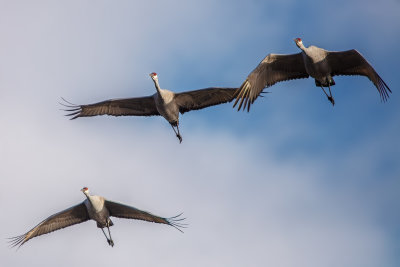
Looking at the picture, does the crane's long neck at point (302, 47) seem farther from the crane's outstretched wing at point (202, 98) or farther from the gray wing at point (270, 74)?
the crane's outstretched wing at point (202, 98)

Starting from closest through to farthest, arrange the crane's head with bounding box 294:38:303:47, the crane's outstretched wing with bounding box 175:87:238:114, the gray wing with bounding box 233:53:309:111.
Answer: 1. the gray wing with bounding box 233:53:309:111
2. the crane's head with bounding box 294:38:303:47
3. the crane's outstretched wing with bounding box 175:87:238:114

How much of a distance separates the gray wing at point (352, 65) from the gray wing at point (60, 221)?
8137 mm

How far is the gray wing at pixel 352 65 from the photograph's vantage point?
859 inches

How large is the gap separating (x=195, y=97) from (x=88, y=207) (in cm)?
433

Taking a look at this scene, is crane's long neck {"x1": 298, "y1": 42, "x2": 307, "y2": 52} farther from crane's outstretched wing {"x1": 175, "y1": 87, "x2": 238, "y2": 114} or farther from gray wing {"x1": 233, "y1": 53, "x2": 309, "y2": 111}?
crane's outstretched wing {"x1": 175, "y1": 87, "x2": 238, "y2": 114}

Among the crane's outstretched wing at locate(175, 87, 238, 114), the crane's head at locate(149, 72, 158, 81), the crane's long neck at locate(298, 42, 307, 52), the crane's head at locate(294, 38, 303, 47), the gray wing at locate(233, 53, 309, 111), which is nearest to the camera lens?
the gray wing at locate(233, 53, 309, 111)

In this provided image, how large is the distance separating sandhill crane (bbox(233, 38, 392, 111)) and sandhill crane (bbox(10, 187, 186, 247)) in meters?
4.89

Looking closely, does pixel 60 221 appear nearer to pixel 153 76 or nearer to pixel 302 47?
pixel 153 76

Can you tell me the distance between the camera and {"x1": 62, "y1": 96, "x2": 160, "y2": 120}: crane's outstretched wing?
2503 centimetres

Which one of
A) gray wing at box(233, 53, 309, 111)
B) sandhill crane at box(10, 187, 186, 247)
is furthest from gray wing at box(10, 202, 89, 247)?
gray wing at box(233, 53, 309, 111)

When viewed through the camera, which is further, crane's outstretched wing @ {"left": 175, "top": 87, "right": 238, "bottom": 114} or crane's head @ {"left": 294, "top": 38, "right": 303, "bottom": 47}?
crane's outstretched wing @ {"left": 175, "top": 87, "right": 238, "bottom": 114}

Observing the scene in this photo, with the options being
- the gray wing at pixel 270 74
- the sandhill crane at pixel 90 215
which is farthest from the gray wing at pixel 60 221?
the gray wing at pixel 270 74

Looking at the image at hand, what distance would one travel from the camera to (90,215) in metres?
24.6

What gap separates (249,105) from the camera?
20.8 metres
